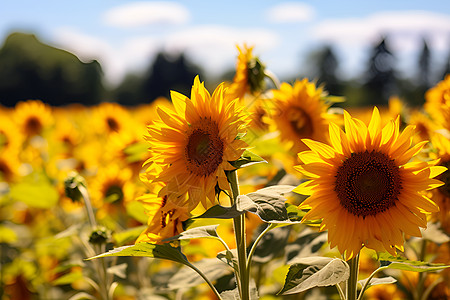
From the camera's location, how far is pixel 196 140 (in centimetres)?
131

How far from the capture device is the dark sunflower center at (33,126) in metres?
4.98

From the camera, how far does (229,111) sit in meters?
1.19

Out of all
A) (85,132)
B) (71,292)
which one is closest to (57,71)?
(85,132)

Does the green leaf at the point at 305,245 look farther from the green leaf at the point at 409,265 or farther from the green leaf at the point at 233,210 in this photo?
the green leaf at the point at 233,210

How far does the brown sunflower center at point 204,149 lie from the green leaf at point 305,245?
0.51m

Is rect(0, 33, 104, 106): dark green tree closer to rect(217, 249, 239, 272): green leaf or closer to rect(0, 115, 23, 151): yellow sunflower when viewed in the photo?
rect(0, 115, 23, 151): yellow sunflower

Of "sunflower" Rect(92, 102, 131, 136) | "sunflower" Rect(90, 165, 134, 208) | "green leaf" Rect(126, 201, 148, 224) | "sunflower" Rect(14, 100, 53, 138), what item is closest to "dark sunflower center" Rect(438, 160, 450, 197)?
"green leaf" Rect(126, 201, 148, 224)

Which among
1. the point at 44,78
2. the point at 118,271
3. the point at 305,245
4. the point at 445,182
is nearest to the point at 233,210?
the point at 305,245

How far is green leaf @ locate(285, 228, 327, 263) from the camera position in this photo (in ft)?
5.17

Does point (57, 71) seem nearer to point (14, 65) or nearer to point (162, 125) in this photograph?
point (14, 65)

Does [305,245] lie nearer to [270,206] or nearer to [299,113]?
[270,206]

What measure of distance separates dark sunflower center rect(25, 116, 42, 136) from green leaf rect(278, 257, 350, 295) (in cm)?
440

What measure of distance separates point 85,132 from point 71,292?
368 cm

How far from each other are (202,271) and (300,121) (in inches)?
39.9
